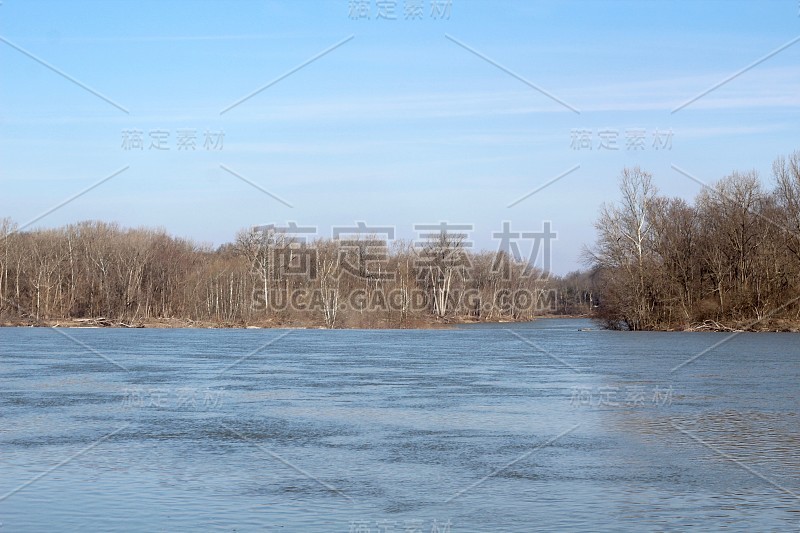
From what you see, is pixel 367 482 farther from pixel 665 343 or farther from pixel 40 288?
pixel 40 288

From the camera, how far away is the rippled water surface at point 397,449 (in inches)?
400

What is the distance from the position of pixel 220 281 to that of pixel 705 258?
39.4 m

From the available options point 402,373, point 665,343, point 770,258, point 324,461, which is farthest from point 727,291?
point 324,461

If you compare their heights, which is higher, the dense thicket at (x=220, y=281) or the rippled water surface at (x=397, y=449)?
the dense thicket at (x=220, y=281)

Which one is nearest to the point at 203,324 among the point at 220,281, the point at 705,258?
the point at 220,281

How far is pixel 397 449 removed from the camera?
1427 cm

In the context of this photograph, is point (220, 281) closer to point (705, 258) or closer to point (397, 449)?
point (705, 258)

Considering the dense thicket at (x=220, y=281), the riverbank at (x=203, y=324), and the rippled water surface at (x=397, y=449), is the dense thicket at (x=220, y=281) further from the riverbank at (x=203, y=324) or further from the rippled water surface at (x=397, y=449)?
the rippled water surface at (x=397, y=449)

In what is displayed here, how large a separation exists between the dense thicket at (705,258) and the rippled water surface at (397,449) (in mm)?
32388

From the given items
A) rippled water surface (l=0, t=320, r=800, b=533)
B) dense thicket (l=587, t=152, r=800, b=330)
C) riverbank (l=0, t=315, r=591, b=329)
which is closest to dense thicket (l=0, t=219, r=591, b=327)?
riverbank (l=0, t=315, r=591, b=329)

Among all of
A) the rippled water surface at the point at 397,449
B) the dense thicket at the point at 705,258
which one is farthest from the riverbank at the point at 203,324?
the rippled water surface at the point at 397,449

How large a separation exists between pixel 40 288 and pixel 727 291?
5281 centimetres

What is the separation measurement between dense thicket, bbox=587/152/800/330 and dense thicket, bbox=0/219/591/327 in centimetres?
1830

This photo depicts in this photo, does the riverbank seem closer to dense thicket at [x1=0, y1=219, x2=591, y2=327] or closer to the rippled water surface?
dense thicket at [x1=0, y1=219, x2=591, y2=327]
